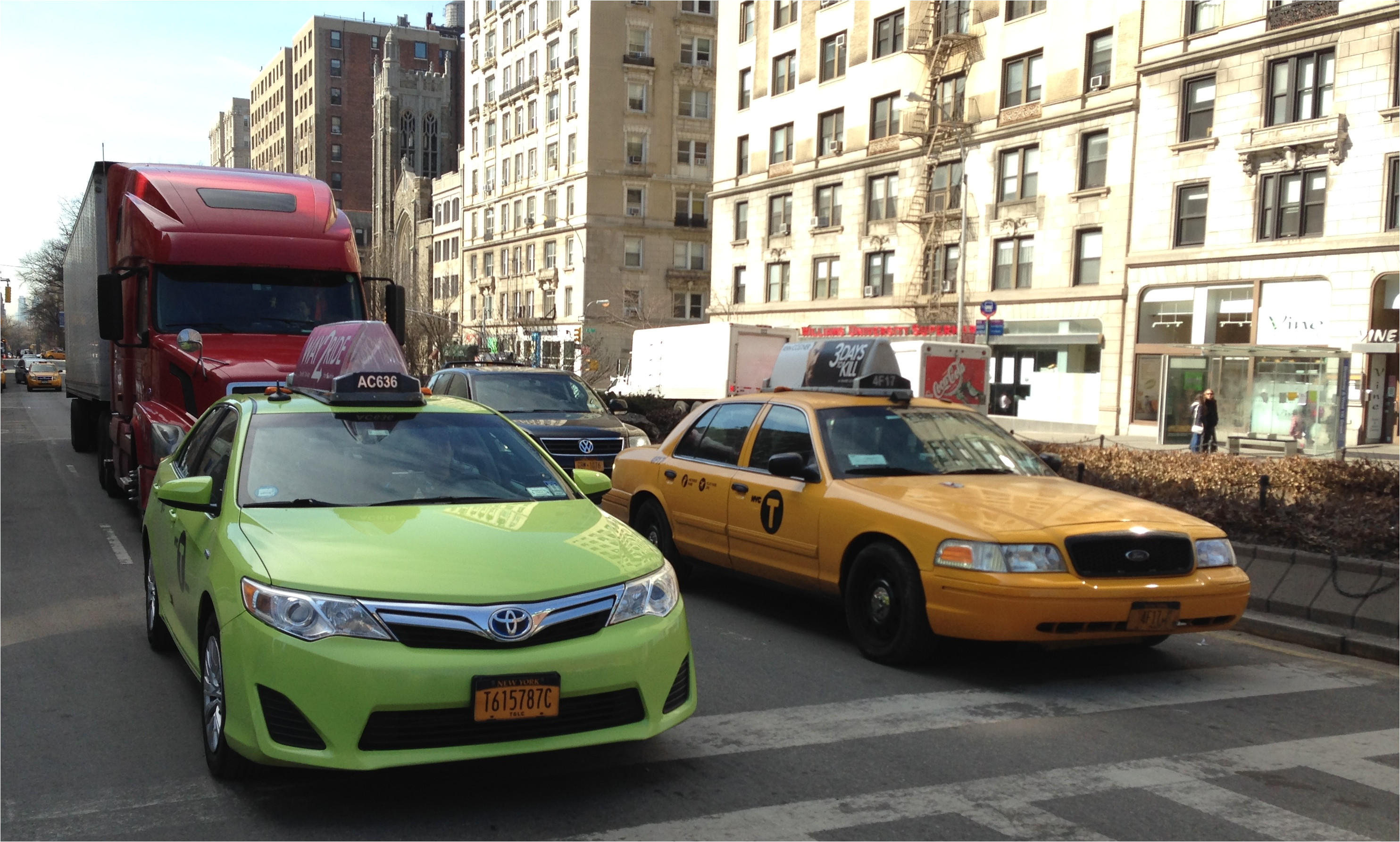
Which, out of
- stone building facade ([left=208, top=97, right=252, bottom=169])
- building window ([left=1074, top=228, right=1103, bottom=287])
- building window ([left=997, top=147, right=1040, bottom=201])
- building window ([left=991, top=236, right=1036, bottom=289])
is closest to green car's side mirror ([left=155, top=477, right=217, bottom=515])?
building window ([left=1074, top=228, right=1103, bottom=287])

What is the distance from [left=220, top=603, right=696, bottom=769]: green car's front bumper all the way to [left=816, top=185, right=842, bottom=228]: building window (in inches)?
1763

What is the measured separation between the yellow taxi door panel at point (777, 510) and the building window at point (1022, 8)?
35.0 meters

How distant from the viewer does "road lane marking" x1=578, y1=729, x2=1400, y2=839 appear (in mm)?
4199

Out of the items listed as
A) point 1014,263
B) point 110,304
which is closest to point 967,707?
point 110,304

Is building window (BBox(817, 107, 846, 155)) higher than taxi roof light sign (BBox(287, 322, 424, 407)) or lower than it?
higher

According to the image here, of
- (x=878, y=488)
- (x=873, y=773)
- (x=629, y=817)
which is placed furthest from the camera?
(x=878, y=488)

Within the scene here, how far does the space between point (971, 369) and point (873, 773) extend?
2774cm

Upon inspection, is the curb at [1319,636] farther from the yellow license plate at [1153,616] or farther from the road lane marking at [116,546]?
the road lane marking at [116,546]

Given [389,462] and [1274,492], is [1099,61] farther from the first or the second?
[389,462]

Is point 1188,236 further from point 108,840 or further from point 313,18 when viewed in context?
point 313,18

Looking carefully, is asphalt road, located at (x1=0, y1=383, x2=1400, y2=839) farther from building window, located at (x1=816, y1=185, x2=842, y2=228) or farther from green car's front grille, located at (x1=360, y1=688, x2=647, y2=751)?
building window, located at (x1=816, y1=185, x2=842, y2=228)

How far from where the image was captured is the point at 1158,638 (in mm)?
7184

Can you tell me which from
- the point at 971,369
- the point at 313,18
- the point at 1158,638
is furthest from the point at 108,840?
the point at 313,18

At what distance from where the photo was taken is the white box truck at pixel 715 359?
33406 mm
